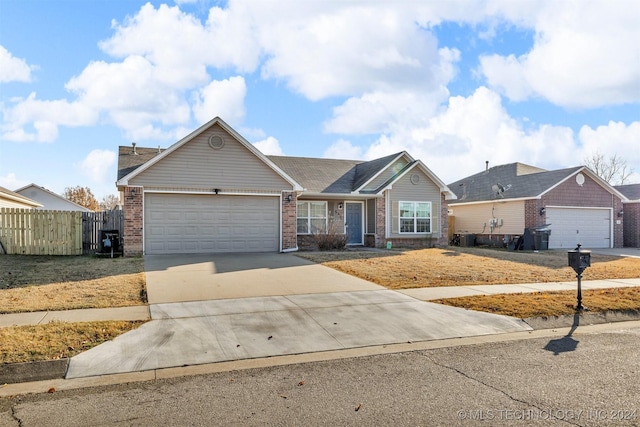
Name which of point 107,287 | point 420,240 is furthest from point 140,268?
point 420,240

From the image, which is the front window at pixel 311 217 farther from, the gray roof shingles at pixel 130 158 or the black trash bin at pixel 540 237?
the black trash bin at pixel 540 237

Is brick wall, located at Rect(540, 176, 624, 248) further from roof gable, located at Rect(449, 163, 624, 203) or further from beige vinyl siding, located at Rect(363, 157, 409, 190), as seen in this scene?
beige vinyl siding, located at Rect(363, 157, 409, 190)

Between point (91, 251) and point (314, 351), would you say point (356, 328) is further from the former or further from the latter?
point (91, 251)

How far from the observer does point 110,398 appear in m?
4.51

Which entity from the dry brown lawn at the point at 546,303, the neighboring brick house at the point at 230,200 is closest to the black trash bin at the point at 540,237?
the neighboring brick house at the point at 230,200

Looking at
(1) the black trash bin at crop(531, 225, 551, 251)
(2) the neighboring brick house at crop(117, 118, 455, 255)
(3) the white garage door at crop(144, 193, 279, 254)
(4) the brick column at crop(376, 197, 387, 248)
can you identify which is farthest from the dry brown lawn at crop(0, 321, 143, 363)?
(1) the black trash bin at crop(531, 225, 551, 251)

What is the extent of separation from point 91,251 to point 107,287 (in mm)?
8997

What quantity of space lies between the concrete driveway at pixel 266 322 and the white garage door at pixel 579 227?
56.6 feet

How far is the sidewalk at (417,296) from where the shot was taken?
706 centimetres

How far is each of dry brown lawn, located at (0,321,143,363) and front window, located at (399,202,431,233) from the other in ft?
55.8

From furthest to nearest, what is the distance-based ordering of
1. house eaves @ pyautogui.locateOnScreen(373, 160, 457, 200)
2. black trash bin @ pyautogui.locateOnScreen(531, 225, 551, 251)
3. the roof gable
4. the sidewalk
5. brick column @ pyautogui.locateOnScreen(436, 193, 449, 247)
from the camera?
the roof gable → brick column @ pyautogui.locateOnScreen(436, 193, 449, 247) → black trash bin @ pyautogui.locateOnScreen(531, 225, 551, 251) → house eaves @ pyautogui.locateOnScreen(373, 160, 457, 200) → the sidewalk

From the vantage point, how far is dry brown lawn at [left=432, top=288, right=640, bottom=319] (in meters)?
8.23

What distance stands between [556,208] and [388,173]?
9.43 metres

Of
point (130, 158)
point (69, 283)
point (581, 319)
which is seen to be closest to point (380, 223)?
point (130, 158)
